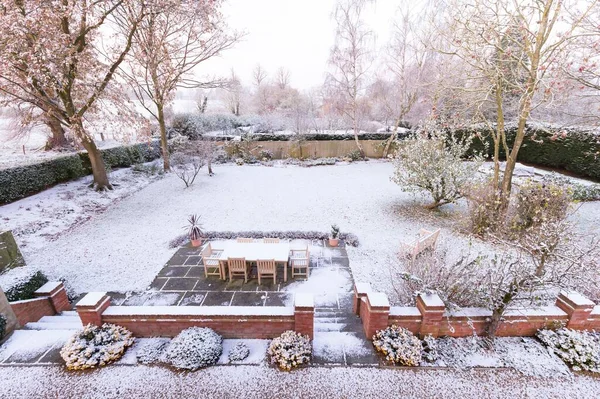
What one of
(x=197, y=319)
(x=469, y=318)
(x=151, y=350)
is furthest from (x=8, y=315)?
(x=469, y=318)

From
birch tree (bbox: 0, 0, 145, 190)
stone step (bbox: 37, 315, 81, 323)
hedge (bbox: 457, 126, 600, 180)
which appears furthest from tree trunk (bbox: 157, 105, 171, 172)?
hedge (bbox: 457, 126, 600, 180)

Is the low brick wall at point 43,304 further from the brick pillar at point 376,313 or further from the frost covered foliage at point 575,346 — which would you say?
the frost covered foliage at point 575,346

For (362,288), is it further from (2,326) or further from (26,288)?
(26,288)

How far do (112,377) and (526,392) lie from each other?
5006 mm

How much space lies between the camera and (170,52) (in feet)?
43.2

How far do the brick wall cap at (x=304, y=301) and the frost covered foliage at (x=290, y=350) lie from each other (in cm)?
44

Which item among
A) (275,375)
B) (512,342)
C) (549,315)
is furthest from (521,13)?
(275,375)

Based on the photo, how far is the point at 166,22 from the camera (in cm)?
1222

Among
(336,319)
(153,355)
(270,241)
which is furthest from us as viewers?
(270,241)

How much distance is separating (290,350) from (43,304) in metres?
4.52

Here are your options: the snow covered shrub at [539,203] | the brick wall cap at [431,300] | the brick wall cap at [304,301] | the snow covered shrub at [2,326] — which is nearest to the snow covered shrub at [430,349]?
the brick wall cap at [431,300]

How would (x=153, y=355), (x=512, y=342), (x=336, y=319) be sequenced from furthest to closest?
(x=336, y=319) < (x=512, y=342) < (x=153, y=355)

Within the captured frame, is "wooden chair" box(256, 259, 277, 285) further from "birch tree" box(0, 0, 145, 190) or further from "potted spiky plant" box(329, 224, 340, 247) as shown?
"birch tree" box(0, 0, 145, 190)

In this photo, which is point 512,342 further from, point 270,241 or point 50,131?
point 50,131
